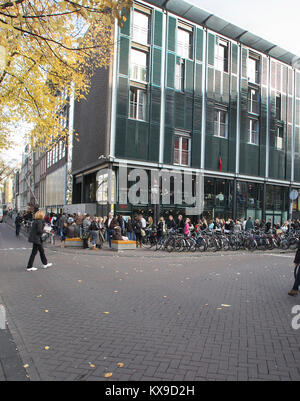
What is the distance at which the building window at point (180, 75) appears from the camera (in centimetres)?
2269

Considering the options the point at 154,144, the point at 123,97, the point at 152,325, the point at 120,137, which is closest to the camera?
the point at 152,325

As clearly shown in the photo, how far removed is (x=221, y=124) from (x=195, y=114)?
293cm

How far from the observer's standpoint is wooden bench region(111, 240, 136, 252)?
14969mm

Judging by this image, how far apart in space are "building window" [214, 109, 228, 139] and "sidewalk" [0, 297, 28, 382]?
22.7 metres

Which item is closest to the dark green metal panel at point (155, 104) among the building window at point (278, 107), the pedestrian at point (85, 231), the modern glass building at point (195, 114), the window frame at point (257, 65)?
the modern glass building at point (195, 114)

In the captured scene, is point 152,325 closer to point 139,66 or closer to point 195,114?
point 139,66

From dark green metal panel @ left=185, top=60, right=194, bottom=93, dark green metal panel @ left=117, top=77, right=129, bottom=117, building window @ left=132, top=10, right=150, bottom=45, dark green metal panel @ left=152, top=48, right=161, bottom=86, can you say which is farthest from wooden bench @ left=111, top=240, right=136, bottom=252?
building window @ left=132, top=10, right=150, bottom=45

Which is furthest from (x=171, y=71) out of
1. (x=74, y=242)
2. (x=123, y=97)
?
(x=74, y=242)

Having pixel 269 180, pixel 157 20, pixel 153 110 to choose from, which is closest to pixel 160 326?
pixel 153 110

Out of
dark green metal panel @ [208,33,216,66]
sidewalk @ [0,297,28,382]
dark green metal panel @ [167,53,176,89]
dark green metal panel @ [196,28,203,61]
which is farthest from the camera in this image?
dark green metal panel @ [208,33,216,66]

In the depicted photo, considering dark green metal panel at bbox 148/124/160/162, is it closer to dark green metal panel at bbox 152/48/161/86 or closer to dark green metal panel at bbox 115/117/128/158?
dark green metal panel at bbox 115/117/128/158

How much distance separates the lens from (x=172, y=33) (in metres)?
22.3

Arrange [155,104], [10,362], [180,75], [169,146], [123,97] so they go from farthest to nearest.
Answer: [180,75]
[169,146]
[155,104]
[123,97]
[10,362]
